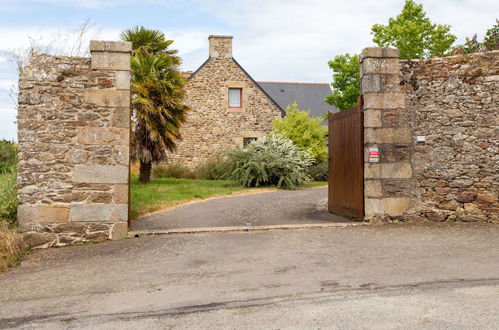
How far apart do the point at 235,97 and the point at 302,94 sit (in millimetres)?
6522

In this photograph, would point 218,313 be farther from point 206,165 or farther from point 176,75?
point 206,165

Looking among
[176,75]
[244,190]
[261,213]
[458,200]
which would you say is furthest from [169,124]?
[458,200]

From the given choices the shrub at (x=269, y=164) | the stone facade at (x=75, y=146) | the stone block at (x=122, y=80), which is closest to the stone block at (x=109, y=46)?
the stone facade at (x=75, y=146)

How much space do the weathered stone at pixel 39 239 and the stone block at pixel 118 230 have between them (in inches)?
35.4

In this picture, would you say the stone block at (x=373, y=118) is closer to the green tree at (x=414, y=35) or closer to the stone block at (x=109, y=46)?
the stone block at (x=109, y=46)

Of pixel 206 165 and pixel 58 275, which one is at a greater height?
pixel 206 165

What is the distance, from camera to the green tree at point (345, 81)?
26.0 m

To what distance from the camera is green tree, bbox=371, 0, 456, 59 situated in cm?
2491

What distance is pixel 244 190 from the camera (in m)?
15.1

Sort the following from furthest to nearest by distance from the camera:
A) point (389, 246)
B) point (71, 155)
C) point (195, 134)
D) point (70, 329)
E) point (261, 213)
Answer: point (195, 134) < point (261, 213) < point (71, 155) < point (389, 246) < point (70, 329)

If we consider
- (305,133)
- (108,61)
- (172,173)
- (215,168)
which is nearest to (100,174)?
(108,61)

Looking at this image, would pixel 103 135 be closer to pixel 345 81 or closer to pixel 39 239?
pixel 39 239

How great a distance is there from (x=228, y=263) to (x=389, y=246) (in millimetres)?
2370

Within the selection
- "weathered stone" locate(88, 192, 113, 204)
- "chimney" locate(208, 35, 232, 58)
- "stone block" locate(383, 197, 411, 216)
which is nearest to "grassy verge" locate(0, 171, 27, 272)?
"weathered stone" locate(88, 192, 113, 204)
